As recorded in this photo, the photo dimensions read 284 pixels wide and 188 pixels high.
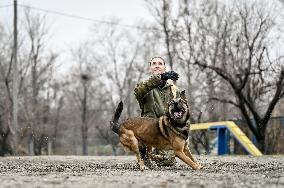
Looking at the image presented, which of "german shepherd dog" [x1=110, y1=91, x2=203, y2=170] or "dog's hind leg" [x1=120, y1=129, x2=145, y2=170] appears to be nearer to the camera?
"german shepherd dog" [x1=110, y1=91, x2=203, y2=170]

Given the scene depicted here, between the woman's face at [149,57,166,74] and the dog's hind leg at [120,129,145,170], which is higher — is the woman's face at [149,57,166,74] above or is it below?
above

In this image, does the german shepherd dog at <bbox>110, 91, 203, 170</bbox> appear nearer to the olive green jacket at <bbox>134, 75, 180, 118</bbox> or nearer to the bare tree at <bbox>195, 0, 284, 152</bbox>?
the olive green jacket at <bbox>134, 75, 180, 118</bbox>

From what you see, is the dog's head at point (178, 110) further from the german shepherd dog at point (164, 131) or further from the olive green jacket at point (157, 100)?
the olive green jacket at point (157, 100)

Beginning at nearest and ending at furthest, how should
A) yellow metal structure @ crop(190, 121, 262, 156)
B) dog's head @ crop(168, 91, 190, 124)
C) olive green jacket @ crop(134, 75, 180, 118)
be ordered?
dog's head @ crop(168, 91, 190, 124) < olive green jacket @ crop(134, 75, 180, 118) < yellow metal structure @ crop(190, 121, 262, 156)

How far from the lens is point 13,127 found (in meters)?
29.8

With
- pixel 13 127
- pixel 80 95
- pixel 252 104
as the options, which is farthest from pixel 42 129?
pixel 252 104

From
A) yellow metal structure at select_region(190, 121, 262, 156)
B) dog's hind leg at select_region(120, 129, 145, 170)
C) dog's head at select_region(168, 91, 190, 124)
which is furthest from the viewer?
yellow metal structure at select_region(190, 121, 262, 156)

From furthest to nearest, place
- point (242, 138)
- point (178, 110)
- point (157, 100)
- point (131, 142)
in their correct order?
point (242, 138), point (157, 100), point (131, 142), point (178, 110)

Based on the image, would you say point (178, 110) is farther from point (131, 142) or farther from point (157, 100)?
point (157, 100)

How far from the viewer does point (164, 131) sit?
9141 mm

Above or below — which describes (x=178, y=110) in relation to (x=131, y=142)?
above

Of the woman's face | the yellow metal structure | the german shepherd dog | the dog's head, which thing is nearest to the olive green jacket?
the woman's face

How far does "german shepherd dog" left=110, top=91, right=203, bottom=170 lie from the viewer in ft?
29.3

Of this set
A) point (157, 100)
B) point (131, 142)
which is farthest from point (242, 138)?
point (131, 142)
